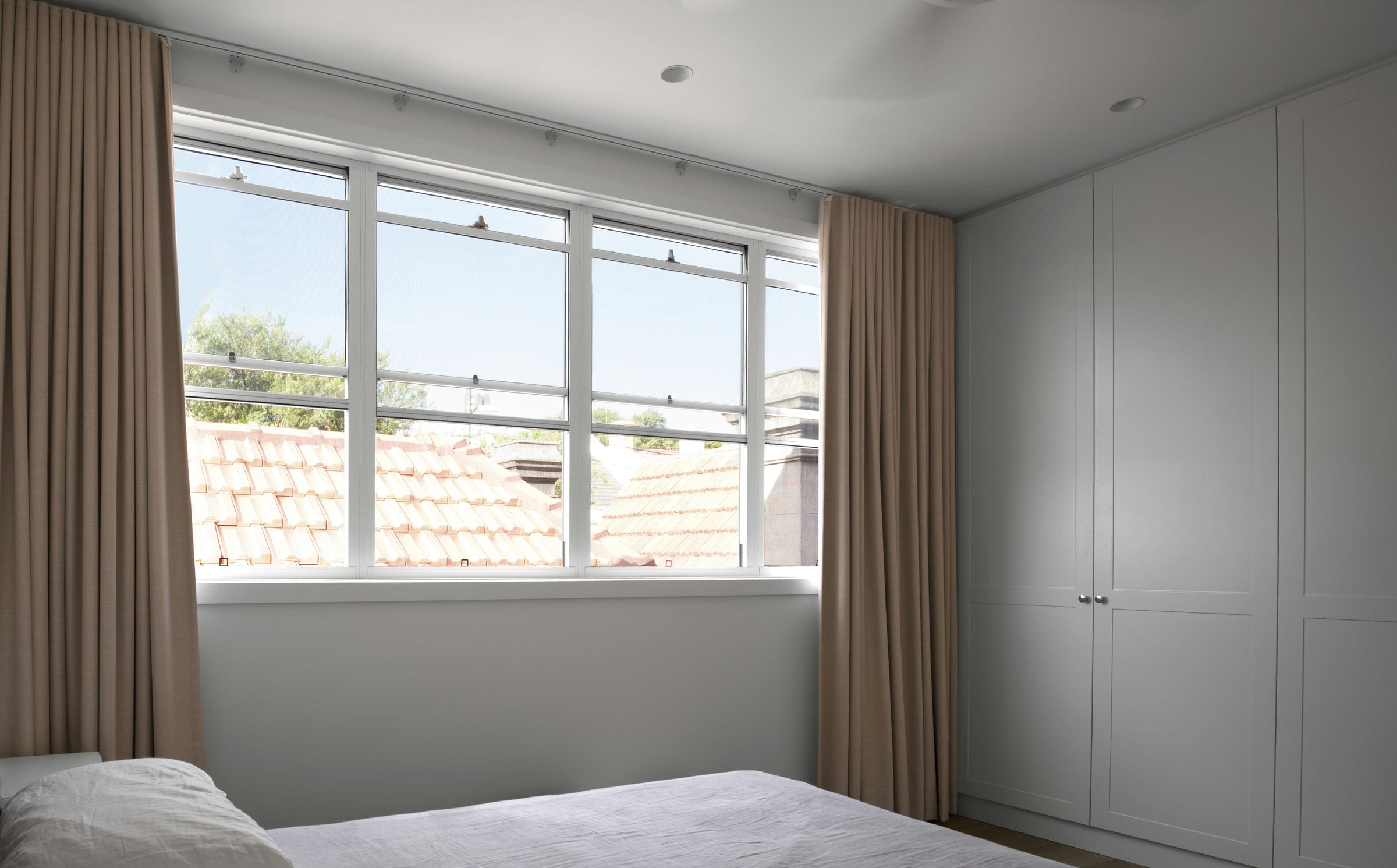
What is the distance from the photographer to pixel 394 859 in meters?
1.77

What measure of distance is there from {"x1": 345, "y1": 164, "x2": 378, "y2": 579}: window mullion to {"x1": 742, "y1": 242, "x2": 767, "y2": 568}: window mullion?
1.62 metres

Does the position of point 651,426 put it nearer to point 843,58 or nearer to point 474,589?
point 474,589

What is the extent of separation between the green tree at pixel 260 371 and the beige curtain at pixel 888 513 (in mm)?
2010

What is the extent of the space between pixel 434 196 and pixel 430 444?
0.95 meters

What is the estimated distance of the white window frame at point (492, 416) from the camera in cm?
309

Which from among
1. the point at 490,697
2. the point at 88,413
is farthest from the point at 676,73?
the point at 490,697

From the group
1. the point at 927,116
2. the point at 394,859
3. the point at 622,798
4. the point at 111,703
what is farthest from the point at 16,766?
the point at 927,116

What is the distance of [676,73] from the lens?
3.13 metres

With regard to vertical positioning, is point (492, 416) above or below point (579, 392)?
below

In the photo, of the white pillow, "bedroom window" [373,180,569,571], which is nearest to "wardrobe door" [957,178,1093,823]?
"bedroom window" [373,180,569,571]

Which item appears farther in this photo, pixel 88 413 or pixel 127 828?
pixel 88 413

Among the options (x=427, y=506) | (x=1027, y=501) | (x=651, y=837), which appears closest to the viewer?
(x=651, y=837)

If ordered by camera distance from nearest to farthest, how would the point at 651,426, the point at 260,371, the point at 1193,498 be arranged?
the point at 260,371
the point at 1193,498
the point at 651,426

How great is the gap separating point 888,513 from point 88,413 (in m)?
3.04
